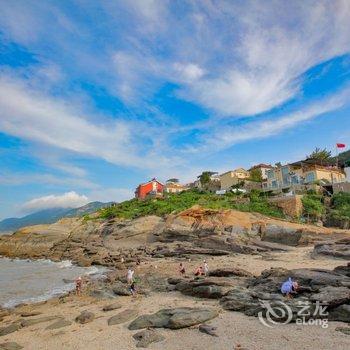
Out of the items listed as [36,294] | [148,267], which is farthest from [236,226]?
[36,294]

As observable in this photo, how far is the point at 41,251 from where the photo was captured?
65250mm

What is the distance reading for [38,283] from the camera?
33.1 meters

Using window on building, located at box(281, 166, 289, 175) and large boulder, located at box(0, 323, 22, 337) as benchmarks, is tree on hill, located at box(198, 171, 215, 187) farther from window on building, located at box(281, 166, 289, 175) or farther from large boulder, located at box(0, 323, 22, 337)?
large boulder, located at box(0, 323, 22, 337)

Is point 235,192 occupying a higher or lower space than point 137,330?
higher

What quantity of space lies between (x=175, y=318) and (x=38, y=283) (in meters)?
22.4

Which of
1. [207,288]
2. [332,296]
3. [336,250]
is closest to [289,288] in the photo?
[332,296]

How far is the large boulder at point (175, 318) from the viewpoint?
15242 mm

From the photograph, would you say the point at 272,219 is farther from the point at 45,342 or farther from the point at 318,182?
the point at 45,342

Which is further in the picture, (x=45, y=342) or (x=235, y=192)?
(x=235, y=192)

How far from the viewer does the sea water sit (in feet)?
88.4

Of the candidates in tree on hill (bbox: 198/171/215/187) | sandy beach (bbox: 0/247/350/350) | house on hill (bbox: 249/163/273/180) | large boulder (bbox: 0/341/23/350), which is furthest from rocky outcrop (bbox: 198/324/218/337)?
tree on hill (bbox: 198/171/215/187)

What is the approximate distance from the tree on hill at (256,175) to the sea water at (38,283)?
51566 millimetres

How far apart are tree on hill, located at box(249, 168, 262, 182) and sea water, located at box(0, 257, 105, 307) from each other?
169 ft

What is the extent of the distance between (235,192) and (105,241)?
2984 centimetres
